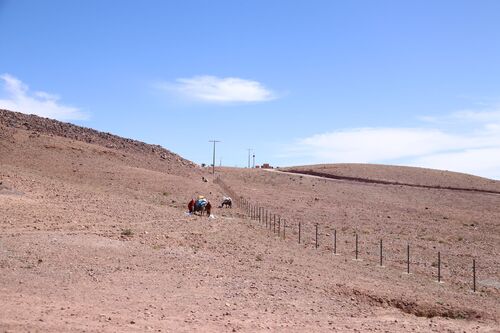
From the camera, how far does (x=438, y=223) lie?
5344cm

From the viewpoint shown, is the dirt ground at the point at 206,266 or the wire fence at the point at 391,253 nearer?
the dirt ground at the point at 206,266

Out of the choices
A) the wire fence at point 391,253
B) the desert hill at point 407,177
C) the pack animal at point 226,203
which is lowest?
the wire fence at point 391,253

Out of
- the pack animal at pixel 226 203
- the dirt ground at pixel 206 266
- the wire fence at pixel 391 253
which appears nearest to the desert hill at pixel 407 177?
the dirt ground at pixel 206 266

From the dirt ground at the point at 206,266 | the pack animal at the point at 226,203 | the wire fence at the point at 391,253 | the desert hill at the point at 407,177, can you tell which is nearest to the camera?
the dirt ground at the point at 206,266

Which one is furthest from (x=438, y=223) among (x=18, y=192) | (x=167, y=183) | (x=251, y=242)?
(x=18, y=192)

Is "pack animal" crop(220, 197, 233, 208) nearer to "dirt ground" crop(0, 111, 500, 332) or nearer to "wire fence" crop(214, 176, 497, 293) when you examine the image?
"dirt ground" crop(0, 111, 500, 332)

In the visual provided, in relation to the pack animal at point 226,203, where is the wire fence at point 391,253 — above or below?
below

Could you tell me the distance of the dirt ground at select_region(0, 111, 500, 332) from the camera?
43.6ft

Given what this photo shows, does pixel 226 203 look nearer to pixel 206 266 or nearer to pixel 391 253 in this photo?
pixel 391 253

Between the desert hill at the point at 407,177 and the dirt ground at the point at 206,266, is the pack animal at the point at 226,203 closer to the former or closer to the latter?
the dirt ground at the point at 206,266

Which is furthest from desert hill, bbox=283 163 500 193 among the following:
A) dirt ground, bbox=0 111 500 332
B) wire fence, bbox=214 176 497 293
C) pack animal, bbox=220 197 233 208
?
wire fence, bbox=214 176 497 293

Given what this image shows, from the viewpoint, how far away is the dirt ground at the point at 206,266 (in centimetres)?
1329

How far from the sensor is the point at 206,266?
19.9 meters

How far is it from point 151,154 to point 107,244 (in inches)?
2391
